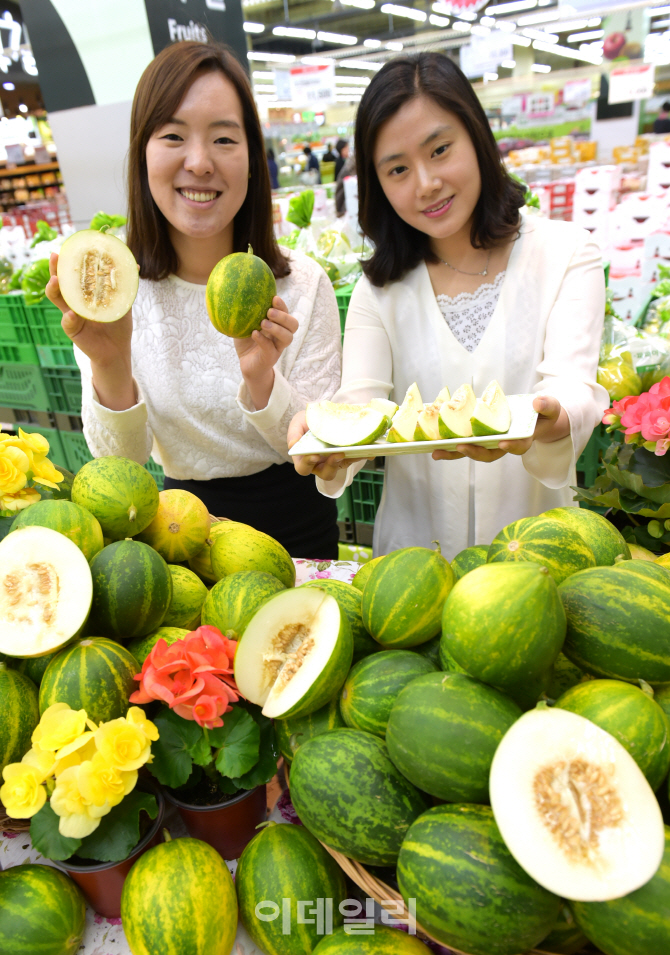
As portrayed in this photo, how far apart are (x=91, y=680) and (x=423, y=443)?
727mm

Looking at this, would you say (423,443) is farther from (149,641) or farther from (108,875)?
(108,875)

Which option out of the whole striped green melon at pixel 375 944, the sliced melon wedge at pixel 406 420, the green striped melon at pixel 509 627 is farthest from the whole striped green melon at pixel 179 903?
the sliced melon wedge at pixel 406 420

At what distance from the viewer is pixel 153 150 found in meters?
1.76

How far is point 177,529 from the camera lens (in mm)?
1384

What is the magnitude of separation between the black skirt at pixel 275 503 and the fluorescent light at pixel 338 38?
2021cm

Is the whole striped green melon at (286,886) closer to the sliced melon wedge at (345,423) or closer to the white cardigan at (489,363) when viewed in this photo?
the sliced melon wedge at (345,423)

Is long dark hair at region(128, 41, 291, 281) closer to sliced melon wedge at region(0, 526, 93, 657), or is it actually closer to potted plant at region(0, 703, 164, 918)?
sliced melon wedge at region(0, 526, 93, 657)

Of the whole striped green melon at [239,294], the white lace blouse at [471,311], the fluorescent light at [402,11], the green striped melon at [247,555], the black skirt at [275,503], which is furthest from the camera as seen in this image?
the fluorescent light at [402,11]

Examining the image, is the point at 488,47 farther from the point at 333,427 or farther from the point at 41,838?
the point at 41,838

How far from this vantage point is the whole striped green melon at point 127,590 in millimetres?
1086

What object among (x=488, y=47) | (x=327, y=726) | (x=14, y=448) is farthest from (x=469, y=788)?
(x=488, y=47)

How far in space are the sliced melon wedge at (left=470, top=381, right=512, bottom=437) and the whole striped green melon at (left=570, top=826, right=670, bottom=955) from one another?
0.83 metres

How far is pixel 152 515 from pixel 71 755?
0.55m

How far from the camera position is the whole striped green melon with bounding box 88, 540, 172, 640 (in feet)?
3.56
